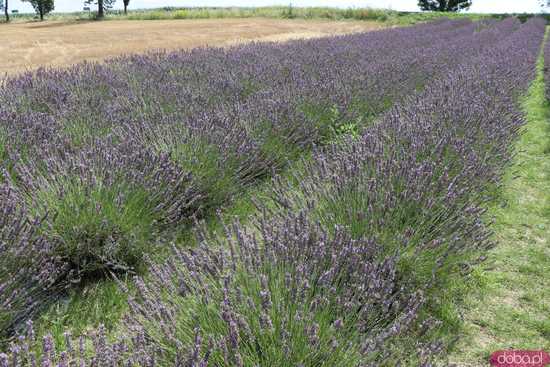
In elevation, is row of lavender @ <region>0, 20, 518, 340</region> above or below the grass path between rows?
above

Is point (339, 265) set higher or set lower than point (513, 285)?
higher

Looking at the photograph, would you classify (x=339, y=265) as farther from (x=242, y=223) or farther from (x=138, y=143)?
(x=138, y=143)

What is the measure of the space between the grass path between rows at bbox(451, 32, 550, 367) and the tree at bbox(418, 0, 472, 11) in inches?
1869

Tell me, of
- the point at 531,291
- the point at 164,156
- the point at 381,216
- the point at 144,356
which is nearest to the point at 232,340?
the point at 144,356

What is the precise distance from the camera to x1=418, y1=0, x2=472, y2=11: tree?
45.0m

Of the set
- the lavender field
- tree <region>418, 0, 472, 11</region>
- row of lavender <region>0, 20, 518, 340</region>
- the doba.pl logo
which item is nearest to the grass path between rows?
the doba.pl logo

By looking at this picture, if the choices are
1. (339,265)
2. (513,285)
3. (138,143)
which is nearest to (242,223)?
Answer: (138,143)

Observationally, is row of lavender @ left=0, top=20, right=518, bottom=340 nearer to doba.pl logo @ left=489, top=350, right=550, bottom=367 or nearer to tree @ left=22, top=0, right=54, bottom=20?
doba.pl logo @ left=489, top=350, right=550, bottom=367

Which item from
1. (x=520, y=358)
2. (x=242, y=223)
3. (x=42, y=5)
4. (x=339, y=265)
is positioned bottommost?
(x=520, y=358)

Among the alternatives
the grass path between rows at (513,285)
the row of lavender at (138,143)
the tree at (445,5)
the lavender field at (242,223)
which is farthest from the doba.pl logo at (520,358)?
the tree at (445,5)

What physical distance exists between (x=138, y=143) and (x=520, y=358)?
2520 millimetres

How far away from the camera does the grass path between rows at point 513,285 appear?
2.01 meters

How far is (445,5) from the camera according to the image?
45406mm

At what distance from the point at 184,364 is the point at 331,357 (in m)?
0.45
